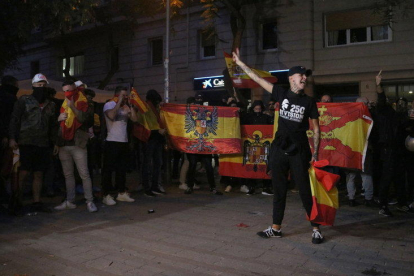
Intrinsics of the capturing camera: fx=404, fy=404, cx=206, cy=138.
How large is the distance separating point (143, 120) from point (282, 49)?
36.9 feet

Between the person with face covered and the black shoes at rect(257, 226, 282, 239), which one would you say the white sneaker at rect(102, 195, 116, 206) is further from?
the black shoes at rect(257, 226, 282, 239)

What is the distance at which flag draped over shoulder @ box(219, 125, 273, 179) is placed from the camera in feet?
28.6

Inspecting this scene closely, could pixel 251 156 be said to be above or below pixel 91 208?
above

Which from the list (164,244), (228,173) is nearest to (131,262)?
(164,244)

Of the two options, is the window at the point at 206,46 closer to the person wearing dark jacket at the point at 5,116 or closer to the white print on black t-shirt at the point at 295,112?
the person wearing dark jacket at the point at 5,116

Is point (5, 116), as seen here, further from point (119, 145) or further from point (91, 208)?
point (91, 208)

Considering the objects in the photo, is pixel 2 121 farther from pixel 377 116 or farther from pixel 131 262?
pixel 377 116

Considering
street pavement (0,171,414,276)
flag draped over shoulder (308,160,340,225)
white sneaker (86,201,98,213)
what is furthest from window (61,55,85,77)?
flag draped over shoulder (308,160,340,225)

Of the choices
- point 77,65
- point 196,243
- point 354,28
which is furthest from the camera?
point 77,65

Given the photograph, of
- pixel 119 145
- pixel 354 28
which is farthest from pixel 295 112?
pixel 354 28

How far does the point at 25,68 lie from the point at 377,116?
27.7m

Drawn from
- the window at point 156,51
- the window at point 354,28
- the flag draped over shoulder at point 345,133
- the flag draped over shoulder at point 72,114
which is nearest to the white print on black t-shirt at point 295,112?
the flag draped over shoulder at point 345,133

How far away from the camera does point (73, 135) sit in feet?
21.4

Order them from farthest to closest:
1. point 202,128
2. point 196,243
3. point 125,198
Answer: point 202,128 → point 125,198 → point 196,243
